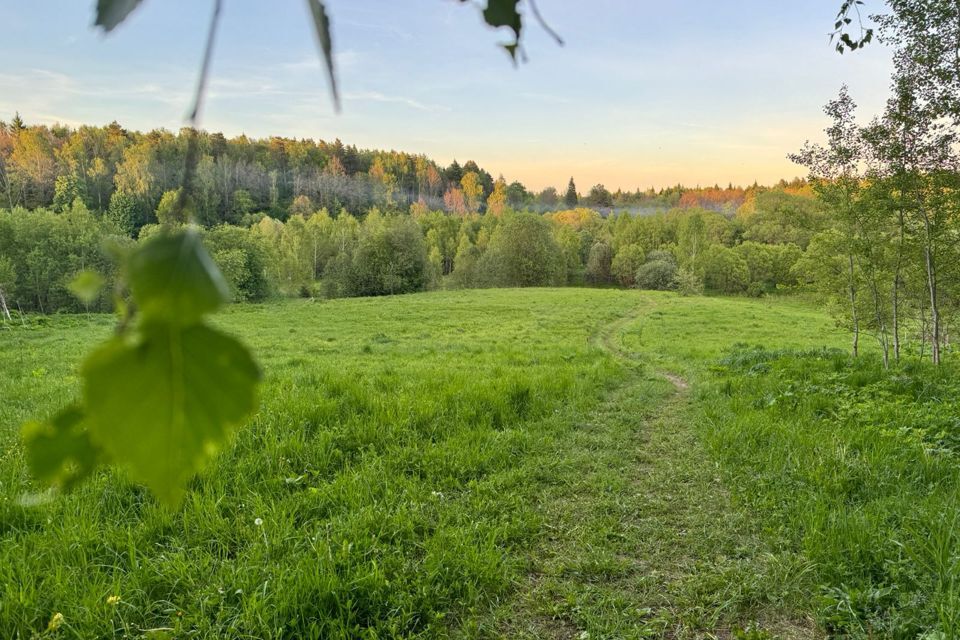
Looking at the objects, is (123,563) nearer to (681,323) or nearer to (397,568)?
(397,568)

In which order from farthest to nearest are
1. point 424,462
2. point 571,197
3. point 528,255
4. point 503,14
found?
1. point 571,197
2. point 528,255
3. point 424,462
4. point 503,14

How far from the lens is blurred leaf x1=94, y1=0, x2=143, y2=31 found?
460 mm

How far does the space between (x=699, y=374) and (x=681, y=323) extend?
15.6 metres

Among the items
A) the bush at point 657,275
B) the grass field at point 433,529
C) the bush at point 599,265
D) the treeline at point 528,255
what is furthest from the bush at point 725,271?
the grass field at point 433,529

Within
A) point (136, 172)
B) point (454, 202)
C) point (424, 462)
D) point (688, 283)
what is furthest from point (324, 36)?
point (454, 202)

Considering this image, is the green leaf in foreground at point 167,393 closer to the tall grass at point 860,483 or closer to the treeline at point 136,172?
the treeline at point 136,172

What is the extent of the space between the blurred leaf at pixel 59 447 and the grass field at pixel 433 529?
31 centimetres

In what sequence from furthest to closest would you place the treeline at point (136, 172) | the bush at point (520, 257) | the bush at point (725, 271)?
the bush at point (520, 257), the bush at point (725, 271), the treeline at point (136, 172)

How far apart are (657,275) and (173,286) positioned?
70.6m

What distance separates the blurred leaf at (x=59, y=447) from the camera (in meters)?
0.44

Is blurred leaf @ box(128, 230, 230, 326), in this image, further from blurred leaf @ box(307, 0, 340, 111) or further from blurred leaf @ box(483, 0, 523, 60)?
blurred leaf @ box(483, 0, 523, 60)

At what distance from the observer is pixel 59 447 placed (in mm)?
448

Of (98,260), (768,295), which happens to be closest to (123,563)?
(98,260)

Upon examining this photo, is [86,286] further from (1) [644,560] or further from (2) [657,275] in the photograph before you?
(2) [657,275]
